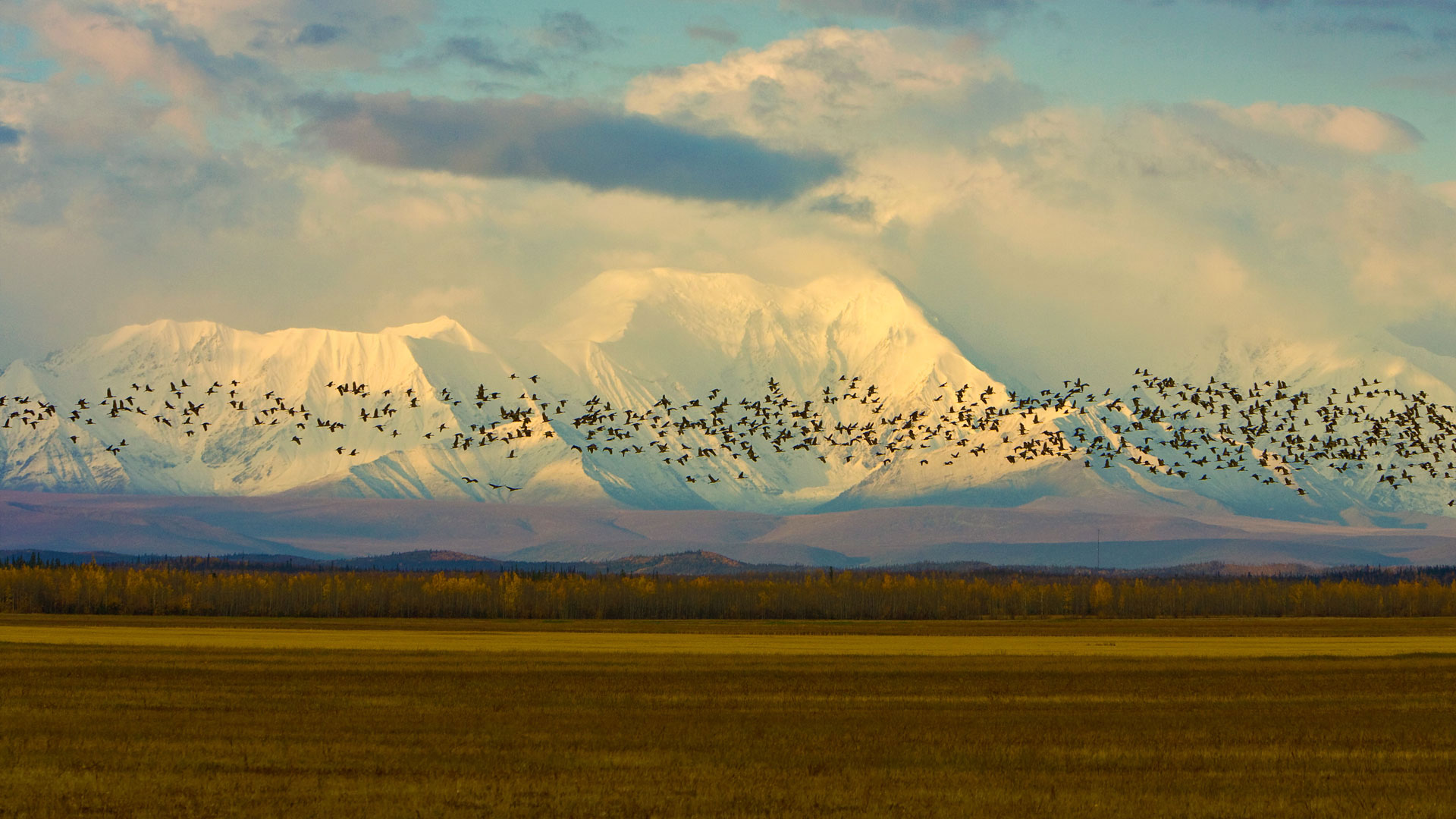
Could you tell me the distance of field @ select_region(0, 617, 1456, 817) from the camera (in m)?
40.5

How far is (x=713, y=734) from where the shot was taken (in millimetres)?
53531

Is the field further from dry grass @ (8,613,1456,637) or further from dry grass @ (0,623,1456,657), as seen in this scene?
dry grass @ (8,613,1456,637)

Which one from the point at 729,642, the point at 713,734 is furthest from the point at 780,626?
the point at 713,734

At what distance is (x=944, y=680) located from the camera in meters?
77.8

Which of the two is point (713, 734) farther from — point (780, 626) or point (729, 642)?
A: point (780, 626)

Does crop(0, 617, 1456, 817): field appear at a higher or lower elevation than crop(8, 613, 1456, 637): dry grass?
higher

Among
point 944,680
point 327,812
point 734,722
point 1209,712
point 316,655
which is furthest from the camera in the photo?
point 316,655

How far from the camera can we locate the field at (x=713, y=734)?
40.5 meters

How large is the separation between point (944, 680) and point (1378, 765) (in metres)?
31.7

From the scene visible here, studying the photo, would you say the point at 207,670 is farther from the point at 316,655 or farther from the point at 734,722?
the point at 734,722

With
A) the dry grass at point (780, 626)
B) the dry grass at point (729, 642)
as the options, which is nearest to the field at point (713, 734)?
the dry grass at point (729, 642)

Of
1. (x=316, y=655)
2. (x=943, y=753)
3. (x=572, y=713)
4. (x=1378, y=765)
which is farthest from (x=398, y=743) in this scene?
(x=316, y=655)

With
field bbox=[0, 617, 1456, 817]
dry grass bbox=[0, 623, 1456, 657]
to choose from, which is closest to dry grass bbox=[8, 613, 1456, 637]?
dry grass bbox=[0, 623, 1456, 657]

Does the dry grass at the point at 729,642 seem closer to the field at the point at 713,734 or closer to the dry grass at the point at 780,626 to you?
the dry grass at the point at 780,626
